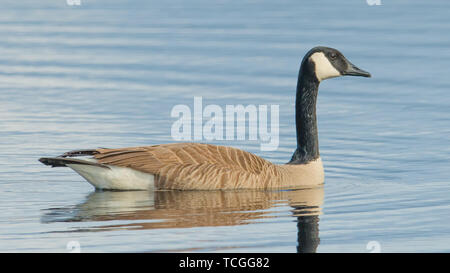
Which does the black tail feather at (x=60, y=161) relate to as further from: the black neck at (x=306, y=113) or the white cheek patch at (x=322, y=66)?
the white cheek patch at (x=322, y=66)

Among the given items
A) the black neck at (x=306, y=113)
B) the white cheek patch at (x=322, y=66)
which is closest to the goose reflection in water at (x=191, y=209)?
the black neck at (x=306, y=113)

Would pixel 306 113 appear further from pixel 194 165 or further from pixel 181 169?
pixel 181 169

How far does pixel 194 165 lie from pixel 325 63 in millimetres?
2778

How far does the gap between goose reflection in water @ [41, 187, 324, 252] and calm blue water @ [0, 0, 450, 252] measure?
0.04 metres

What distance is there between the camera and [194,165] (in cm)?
1551

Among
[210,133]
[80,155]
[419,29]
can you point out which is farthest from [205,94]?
[419,29]

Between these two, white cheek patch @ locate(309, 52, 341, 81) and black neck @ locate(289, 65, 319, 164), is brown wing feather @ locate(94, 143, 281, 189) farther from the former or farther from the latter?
white cheek patch @ locate(309, 52, 341, 81)

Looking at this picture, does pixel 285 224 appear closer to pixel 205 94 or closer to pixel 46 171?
pixel 46 171

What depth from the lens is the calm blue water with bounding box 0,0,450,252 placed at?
42.1 feet

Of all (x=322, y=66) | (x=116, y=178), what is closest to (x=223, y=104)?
(x=322, y=66)

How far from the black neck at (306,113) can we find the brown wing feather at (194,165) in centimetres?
106

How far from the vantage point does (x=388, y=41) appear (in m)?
25.8

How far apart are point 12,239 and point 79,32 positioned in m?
16.7

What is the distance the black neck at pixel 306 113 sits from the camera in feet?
54.3
